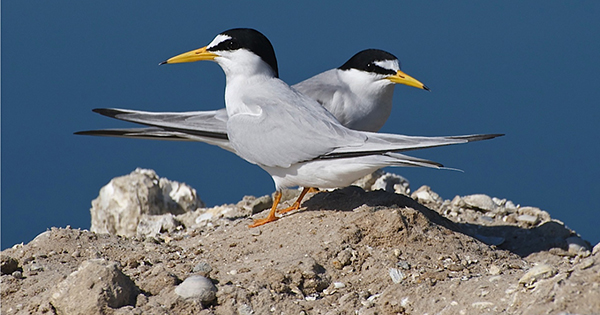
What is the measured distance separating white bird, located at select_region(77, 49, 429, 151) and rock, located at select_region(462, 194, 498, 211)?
113 cm

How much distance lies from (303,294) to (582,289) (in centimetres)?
162

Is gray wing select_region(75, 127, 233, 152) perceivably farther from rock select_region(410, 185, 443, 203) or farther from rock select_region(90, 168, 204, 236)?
rock select_region(410, 185, 443, 203)

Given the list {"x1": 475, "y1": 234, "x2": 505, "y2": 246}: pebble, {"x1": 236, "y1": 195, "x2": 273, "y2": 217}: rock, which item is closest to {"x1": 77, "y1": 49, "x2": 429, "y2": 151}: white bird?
{"x1": 236, "y1": 195, "x2": 273, "y2": 217}: rock

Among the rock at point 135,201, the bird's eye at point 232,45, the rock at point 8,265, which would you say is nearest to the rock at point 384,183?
the rock at point 135,201

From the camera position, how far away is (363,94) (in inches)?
260

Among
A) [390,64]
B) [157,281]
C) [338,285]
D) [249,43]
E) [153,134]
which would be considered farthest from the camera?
[390,64]

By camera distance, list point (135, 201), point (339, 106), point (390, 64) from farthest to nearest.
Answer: point (135, 201) < point (390, 64) < point (339, 106)

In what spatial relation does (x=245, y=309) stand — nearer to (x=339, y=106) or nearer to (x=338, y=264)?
(x=338, y=264)

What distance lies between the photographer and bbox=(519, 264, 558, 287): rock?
399cm

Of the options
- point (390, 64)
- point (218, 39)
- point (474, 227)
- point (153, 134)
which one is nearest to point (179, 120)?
point (153, 134)

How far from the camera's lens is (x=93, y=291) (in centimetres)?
407

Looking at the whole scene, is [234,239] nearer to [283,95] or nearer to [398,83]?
[283,95]

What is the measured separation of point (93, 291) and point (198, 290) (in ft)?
1.88

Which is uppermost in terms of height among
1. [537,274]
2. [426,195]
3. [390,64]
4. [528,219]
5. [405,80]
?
[390,64]
